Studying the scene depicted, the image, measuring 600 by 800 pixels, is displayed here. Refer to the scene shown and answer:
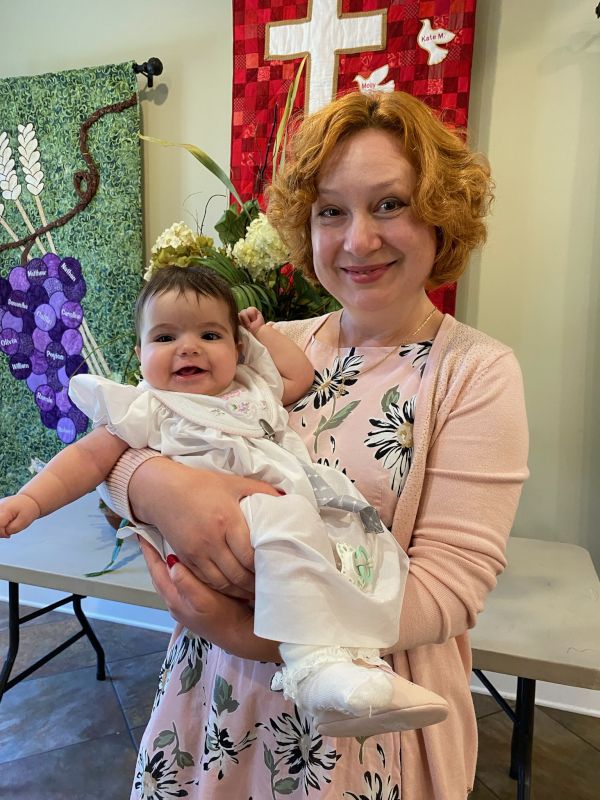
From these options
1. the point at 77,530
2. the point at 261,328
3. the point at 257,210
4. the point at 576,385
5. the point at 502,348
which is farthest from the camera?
the point at 576,385

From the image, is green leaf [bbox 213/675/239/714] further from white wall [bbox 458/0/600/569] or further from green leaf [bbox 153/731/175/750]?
white wall [bbox 458/0/600/569]

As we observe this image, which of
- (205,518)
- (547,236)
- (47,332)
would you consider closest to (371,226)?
(205,518)

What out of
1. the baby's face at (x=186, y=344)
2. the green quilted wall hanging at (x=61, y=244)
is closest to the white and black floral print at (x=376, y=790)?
the baby's face at (x=186, y=344)

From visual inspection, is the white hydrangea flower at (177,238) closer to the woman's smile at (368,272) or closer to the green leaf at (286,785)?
the woman's smile at (368,272)

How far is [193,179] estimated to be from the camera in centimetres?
231

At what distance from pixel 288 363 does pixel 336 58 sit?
149 cm

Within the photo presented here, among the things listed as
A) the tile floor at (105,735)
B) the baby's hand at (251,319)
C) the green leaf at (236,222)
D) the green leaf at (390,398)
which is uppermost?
the green leaf at (236,222)

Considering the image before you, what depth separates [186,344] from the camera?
96cm

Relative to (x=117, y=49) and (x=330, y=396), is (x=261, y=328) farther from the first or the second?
(x=117, y=49)

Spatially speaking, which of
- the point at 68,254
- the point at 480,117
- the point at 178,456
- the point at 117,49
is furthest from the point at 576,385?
the point at 117,49

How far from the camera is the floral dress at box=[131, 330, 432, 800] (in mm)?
824

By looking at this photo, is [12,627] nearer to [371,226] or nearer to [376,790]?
[376,790]

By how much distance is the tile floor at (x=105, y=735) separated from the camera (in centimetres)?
174

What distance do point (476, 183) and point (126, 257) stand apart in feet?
5.84
